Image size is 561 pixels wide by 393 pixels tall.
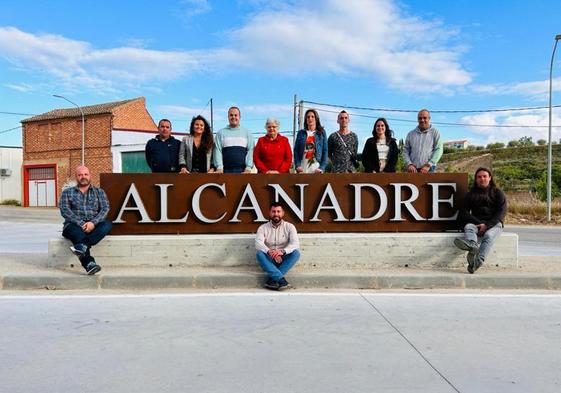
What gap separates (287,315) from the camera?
16.3ft

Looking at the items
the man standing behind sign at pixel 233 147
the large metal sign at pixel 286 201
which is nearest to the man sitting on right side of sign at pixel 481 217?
the large metal sign at pixel 286 201

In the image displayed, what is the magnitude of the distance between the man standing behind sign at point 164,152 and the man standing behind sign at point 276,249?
6.65 feet

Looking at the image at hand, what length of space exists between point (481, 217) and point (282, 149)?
3074 millimetres

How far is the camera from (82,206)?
6.62 metres

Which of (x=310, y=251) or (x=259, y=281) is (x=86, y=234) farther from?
(x=310, y=251)

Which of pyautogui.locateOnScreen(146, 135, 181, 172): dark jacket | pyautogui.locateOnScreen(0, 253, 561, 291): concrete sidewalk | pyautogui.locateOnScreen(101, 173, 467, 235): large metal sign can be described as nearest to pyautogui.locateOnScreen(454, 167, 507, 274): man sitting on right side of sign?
pyautogui.locateOnScreen(0, 253, 561, 291): concrete sidewalk

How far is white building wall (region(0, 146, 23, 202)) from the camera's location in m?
46.1

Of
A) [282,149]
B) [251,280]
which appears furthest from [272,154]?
[251,280]

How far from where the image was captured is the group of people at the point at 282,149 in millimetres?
7406

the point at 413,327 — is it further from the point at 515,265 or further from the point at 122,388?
the point at 515,265

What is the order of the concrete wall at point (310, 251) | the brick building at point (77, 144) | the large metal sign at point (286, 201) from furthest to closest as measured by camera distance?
the brick building at point (77, 144)
the large metal sign at point (286, 201)
the concrete wall at point (310, 251)

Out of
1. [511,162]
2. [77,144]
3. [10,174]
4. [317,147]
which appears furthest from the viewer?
[511,162]

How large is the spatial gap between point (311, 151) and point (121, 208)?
3013 millimetres

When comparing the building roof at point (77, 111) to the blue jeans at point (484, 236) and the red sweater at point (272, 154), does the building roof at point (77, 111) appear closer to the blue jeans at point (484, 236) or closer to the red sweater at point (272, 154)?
the red sweater at point (272, 154)
